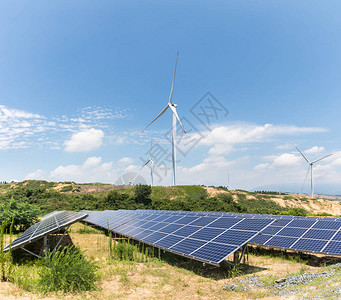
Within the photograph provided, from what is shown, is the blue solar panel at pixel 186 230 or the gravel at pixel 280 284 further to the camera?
the blue solar panel at pixel 186 230

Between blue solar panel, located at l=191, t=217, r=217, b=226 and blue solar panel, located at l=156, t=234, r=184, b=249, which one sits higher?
blue solar panel, located at l=191, t=217, r=217, b=226

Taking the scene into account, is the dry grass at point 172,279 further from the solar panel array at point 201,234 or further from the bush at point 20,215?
the bush at point 20,215

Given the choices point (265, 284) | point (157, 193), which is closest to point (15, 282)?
point (265, 284)

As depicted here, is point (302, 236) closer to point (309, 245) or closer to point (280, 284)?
point (309, 245)

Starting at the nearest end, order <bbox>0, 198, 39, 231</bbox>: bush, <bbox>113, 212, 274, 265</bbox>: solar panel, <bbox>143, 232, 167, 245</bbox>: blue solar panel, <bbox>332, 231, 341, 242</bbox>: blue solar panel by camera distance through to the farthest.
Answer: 1. <bbox>113, 212, 274, 265</bbox>: solar panel
2. <bbox>332, 231, 341, 242</bbox>: blue solar panel
3. <bbox>143, 232, 167, 245</bbox>: blue solar panel
4. <bbox>0, 198, 39, 231</bbox>: bush

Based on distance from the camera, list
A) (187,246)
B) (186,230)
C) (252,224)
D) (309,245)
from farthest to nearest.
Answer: (186,230) < (309,245) < (252,224) < (187,246)

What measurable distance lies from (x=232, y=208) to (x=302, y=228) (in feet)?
106

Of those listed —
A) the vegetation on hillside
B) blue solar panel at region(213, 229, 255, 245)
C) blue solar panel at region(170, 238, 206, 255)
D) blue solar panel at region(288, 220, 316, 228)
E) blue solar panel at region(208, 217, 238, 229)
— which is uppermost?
blue solar panel at region(208, 217, 238, 229)

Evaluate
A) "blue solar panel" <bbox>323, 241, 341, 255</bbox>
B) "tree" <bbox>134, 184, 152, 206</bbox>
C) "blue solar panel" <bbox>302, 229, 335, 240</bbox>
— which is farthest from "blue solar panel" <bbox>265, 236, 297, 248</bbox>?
"tree" <bbox>134, 184, 152, 206</bbox>

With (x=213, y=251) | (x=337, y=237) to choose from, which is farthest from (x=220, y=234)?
(x=337, y=237)

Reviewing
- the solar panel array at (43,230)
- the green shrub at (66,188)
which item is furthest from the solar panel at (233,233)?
the green shrub at (66,188)

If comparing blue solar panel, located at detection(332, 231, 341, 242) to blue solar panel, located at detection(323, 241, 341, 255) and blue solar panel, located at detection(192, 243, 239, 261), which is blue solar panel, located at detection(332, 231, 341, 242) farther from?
blue solar panel, located at detection(192, 243, 239, 261)

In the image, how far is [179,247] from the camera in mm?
12875

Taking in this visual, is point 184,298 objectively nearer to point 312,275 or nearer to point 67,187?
point 312,275
